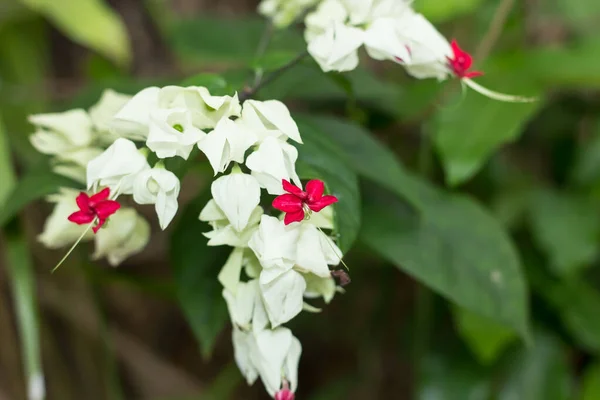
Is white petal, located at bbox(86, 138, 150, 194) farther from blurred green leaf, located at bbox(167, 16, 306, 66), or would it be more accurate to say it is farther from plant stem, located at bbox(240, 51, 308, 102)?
blurred green leaf, located at bbox(167, 16, 306, 66)

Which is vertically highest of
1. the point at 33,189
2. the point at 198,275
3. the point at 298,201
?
the point at 298,201

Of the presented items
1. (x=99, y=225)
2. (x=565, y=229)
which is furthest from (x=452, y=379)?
(x=99, y=225)

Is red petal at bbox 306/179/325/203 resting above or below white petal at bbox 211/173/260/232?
above

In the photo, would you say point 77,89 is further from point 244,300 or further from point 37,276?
point 244,300

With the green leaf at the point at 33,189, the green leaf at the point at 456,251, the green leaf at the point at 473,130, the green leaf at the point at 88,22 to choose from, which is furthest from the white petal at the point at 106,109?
the green leaf at the point at 88,22

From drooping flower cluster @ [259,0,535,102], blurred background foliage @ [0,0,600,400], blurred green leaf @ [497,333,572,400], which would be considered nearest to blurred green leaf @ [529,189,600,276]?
blurred background foliage @ [0,0,600,400]

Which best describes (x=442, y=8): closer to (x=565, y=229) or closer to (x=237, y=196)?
(x=565, y=229)

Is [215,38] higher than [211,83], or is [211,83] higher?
[211,83]
